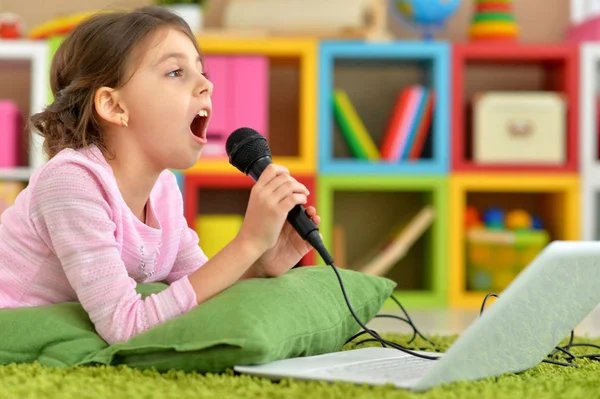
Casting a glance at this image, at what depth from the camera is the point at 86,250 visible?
1.16m

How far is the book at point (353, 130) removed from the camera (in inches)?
114

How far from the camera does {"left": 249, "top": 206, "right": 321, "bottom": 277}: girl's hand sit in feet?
4.29

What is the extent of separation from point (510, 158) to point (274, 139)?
2.64 ft

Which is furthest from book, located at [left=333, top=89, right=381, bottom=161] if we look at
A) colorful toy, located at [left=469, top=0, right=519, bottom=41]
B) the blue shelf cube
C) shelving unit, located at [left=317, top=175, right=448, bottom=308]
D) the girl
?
the girl

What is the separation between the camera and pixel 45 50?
111 inches

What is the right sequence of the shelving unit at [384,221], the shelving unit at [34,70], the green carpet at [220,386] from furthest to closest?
1. the shelving unit at [384,221]
2. the shelving unit at [34,70]
3. the green carpet at [220,386]

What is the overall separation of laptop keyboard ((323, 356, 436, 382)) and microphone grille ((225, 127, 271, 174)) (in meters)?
0.31

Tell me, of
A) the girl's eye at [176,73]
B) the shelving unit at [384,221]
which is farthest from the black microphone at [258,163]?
the shelving unit at [384,221]

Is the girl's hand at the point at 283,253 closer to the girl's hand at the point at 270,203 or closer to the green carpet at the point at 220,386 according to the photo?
the girl's hand at the point at 270,203

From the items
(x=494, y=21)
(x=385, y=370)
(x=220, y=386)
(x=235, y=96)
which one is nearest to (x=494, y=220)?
(x=494, y=21)

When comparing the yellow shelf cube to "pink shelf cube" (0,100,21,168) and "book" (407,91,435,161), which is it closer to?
"book" (407,91,435,161)

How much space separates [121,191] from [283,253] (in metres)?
0.25

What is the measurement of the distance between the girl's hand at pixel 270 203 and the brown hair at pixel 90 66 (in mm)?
265

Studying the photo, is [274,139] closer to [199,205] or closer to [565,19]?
[199,205]
